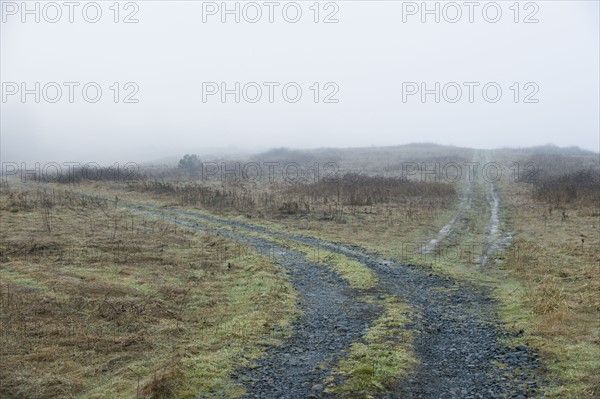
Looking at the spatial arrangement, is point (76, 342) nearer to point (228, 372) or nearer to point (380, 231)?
point (228, 372)

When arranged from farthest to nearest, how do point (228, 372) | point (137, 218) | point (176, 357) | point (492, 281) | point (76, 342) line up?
1. point (137, 218)
2. point (492, 281)
3. point (76, 342)
4. point (176, 357)
5. point (228, 372)

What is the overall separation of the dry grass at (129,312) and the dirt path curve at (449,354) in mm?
784

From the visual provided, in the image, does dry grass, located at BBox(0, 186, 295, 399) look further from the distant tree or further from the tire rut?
the distant tree

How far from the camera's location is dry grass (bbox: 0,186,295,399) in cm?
838

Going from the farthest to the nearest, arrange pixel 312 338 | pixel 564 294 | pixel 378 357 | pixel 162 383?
pixel 564 294 → pixel 312 338 → pixel 378 357 → pixel 162 383

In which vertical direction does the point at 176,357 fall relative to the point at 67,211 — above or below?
below

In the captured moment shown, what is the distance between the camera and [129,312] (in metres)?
12.2

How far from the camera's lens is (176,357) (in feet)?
30.8

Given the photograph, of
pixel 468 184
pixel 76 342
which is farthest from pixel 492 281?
pixel 468 184

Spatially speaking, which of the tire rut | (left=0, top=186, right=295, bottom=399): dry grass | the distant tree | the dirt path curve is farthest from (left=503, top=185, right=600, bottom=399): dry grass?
the distant tree

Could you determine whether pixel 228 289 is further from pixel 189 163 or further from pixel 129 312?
pixel 189 163

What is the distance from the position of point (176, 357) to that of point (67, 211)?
2325 cm

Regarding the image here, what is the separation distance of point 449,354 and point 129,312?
7822 millimetres

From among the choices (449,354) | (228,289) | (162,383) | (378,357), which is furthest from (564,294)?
(162,383)
